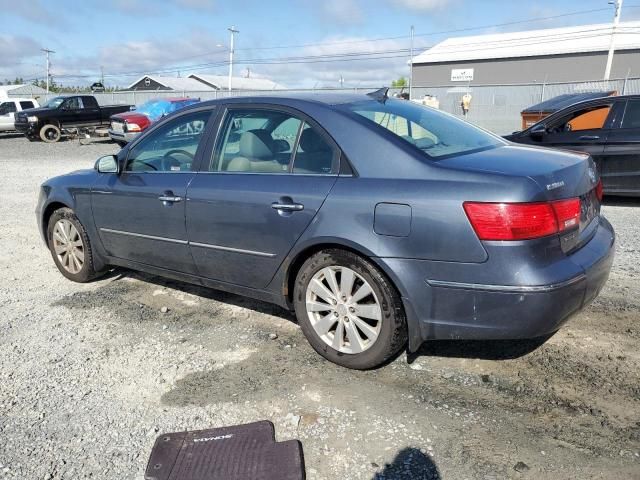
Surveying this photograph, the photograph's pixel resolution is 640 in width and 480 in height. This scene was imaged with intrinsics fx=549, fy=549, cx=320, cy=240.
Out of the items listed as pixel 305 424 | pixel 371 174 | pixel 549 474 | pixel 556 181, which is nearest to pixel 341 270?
pixel 371 174

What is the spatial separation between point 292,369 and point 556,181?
1876 mm

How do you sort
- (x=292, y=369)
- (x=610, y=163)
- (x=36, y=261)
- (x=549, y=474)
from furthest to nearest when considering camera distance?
1. (x=610, y=163)
2. (x=36, y=261)
3. (x=292, y=369)
4. (x=549, y=474)

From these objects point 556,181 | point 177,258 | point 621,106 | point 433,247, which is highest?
point 621,106

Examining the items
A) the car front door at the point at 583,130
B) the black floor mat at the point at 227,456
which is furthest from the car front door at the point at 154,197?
the car front door at the point at 583,130

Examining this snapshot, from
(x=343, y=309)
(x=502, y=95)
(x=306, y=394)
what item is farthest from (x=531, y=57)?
(x=306, y=394)

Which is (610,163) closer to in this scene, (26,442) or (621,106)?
(621,106)

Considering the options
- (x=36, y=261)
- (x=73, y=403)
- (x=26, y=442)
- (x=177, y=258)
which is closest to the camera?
(x=26, y=442)

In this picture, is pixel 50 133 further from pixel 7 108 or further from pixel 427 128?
pixel 427 128

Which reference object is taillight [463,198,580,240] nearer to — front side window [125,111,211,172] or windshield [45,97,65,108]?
front side window [125,111,211,172]

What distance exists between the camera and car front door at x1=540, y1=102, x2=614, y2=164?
7754 millimetres

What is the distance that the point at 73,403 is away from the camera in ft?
10.2

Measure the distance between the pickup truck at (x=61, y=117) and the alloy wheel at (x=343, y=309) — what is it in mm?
22701

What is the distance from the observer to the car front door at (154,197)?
13.1 ft

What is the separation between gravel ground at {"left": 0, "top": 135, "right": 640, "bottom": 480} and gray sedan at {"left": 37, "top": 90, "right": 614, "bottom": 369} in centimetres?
35
